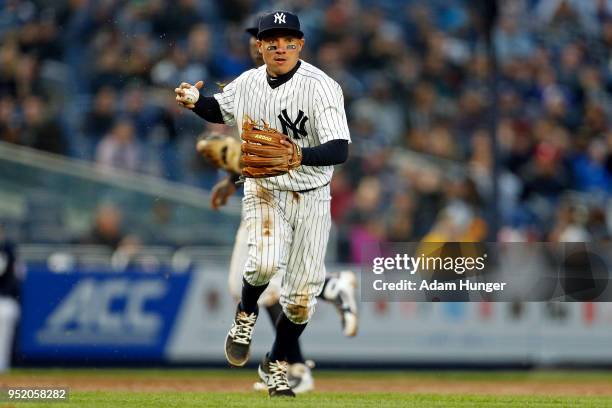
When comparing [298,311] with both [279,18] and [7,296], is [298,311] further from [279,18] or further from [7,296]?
[7,296]

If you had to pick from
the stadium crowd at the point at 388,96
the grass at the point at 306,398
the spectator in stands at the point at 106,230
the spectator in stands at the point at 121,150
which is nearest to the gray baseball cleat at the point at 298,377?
the grass at the point at 306,398

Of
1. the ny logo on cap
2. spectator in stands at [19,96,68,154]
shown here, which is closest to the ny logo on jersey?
the ny logo on cap

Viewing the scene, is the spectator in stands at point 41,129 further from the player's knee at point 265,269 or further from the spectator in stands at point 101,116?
the player's knee at point 265,269

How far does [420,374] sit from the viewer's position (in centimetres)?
1465

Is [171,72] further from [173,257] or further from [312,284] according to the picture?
[312,284]

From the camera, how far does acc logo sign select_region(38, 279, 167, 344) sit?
46.8 ft

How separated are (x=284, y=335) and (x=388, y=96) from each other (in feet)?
30.9

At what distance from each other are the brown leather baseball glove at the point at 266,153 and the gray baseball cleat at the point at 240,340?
1.01m

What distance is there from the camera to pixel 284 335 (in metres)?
8.59

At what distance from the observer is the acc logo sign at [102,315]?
14258mm

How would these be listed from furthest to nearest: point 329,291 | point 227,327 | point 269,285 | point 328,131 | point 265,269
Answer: point 227,327 → point 329,291 → point 269,285 → point 265,269 → point 328,131

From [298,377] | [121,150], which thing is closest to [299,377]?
[298,377]

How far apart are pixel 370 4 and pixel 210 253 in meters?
5.80

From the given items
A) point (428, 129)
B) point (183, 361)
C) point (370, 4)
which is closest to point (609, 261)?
point (428, 129)
